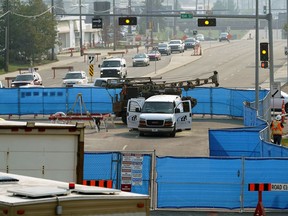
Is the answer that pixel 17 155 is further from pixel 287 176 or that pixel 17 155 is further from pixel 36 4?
pixel 36 4

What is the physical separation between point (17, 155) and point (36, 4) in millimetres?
88664

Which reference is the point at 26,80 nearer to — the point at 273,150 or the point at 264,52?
the point at 264,52

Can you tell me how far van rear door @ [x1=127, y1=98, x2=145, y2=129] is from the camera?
43.3m

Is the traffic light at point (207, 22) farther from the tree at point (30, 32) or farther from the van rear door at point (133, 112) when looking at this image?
the tree at point (30, 32)

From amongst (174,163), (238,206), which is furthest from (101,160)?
(238,206)

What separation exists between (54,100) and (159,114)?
1099cm

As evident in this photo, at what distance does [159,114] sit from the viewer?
139 ft

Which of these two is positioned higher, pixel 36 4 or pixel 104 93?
pixel 36 4

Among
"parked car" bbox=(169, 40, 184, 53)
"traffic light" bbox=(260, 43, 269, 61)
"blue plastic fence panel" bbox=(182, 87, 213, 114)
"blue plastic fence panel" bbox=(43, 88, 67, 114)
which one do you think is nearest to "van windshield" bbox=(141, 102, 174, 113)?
"traffic light" bbox=(260, 43, 269, 61)

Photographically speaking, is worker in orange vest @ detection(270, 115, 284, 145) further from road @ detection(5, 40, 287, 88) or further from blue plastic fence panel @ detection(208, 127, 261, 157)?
road @ detection(5, 40, 287, 88)

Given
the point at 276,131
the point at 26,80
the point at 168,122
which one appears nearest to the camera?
the point at 276,131

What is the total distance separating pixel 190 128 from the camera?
43.4m

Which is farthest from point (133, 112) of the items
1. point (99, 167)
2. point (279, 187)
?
point (279, 187)

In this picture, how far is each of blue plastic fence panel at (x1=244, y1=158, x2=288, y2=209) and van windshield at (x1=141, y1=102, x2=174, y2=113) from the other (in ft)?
59.1
